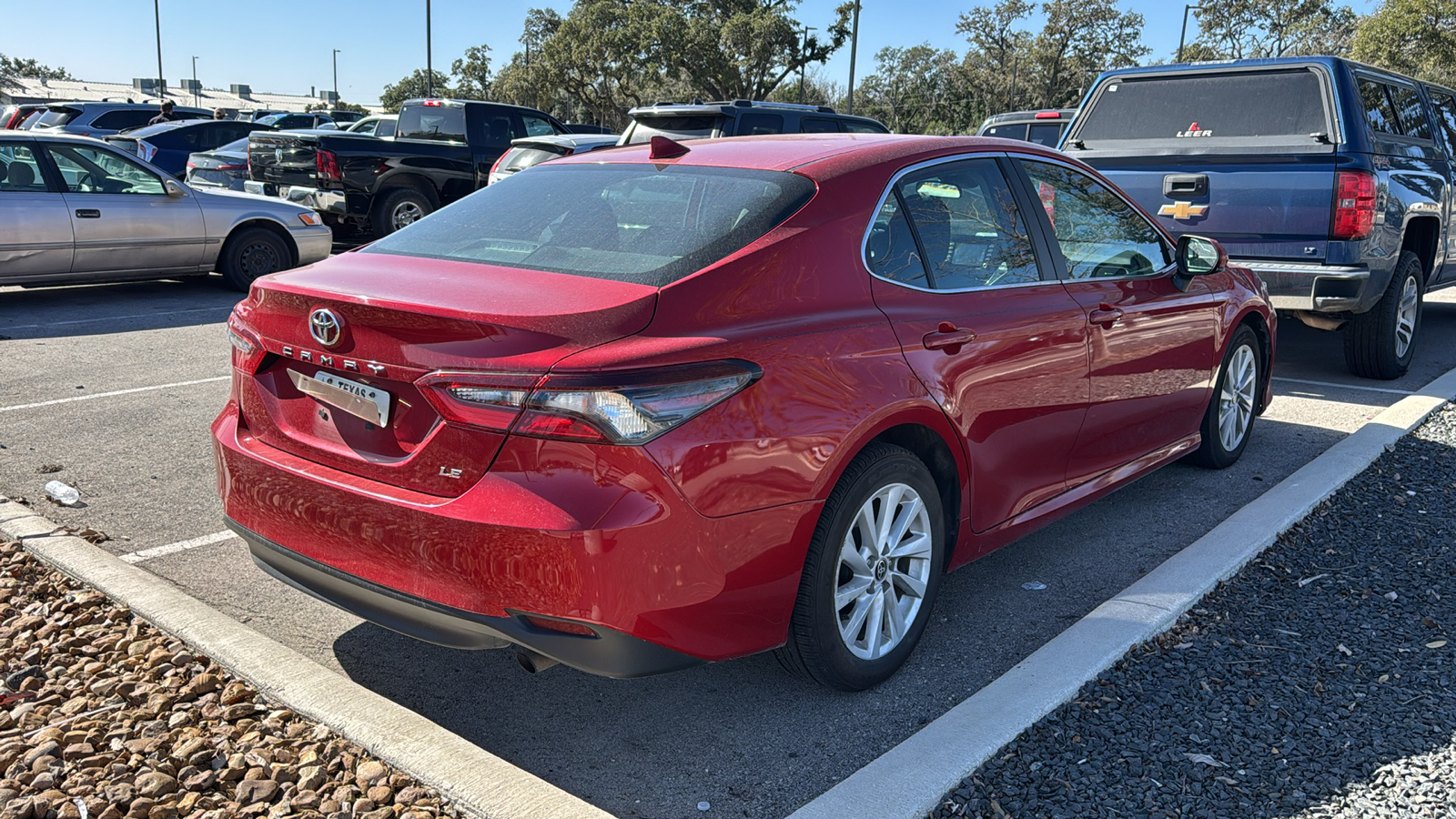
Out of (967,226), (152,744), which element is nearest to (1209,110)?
(967,226)

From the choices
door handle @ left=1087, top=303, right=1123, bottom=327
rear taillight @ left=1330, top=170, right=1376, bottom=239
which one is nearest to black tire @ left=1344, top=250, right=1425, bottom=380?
rear taillight @ left=1330, top=170, right=1376, bottom=239

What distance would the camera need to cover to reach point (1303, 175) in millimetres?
7031

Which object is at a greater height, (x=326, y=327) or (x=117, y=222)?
(x=326, y=327)

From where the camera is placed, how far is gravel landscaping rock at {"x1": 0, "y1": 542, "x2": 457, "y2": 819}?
8.85 ft

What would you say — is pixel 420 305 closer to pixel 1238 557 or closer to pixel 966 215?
pixel 966 215

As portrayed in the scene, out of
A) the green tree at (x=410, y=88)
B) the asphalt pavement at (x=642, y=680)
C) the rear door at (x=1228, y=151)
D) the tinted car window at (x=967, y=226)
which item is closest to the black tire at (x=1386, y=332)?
the asphalt pavement at (x=642, y=680)

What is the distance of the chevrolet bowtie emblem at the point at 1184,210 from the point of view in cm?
744

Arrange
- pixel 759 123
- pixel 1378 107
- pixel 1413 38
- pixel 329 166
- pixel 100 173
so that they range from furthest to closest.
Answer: pixel 1413 38, pixel 329 166, pixel 759 123, pixel 100 173, pixel 1378 107

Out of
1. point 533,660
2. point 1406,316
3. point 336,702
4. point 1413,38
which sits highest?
point 1413,38

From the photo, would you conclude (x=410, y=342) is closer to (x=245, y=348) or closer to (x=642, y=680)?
(x=245, y=348)

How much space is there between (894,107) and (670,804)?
7569cm

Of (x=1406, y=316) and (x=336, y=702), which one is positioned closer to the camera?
(x=336, y=702)

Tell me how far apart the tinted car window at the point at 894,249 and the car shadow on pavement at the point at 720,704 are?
1.20 meters

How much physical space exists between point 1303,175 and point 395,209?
1028cm
